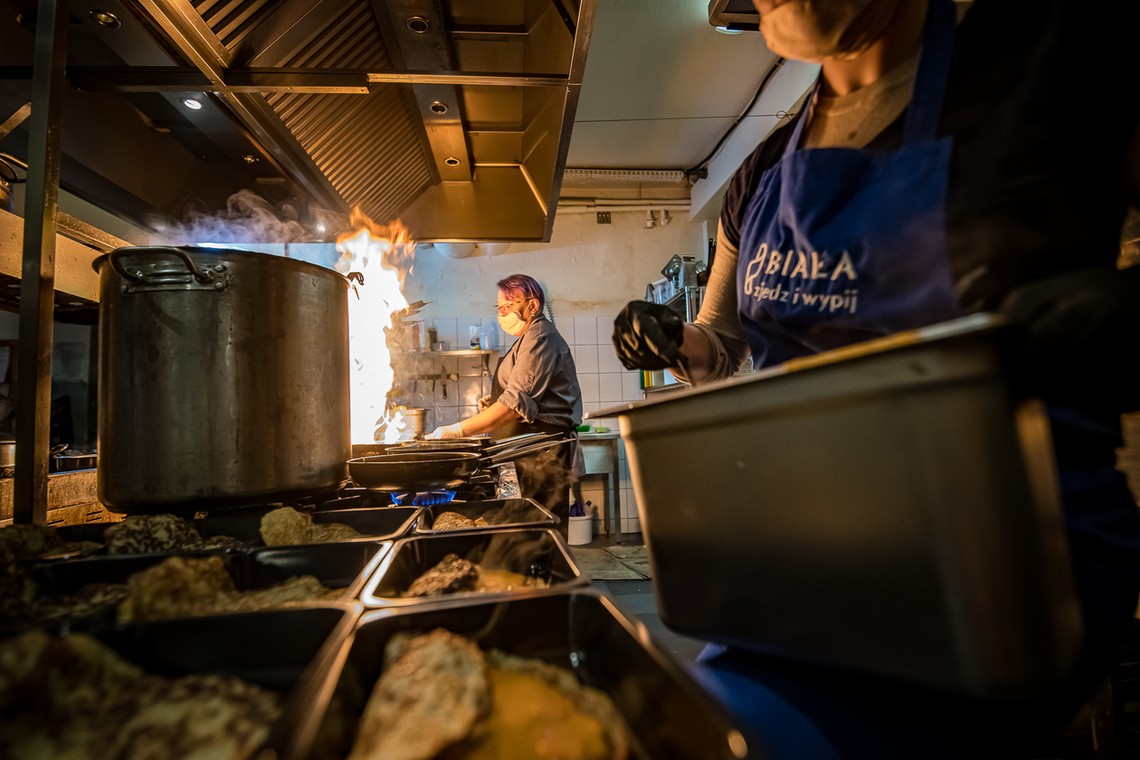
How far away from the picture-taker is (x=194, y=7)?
1188 millimetres

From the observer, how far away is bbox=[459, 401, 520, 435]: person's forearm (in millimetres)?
3086

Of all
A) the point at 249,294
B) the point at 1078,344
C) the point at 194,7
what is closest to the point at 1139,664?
the point at 1078,344

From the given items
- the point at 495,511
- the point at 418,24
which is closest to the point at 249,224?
the point at 418,24

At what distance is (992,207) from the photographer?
73cm

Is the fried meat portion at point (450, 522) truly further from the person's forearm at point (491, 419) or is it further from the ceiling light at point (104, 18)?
the person's forearm at point (491, 419)

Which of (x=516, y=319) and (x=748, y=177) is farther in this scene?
(x=516, y=319)

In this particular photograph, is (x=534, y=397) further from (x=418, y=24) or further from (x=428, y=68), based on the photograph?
(x=418, y=24)

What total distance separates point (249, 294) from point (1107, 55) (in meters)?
1.45

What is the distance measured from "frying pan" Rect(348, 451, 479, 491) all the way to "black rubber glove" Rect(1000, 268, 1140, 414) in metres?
1.17

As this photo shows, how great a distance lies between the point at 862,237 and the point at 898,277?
9 centimetres

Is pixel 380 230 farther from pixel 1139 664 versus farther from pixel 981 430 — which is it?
pixel 1139 664

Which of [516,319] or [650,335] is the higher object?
[516,319]

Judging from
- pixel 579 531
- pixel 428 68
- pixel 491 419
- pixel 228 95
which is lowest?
pixel 579 531

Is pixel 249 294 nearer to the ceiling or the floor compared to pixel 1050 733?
nearer to the ceiling
